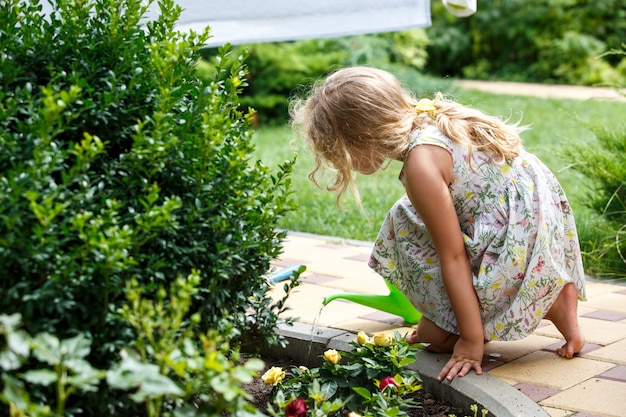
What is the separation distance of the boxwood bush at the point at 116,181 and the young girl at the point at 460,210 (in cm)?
58

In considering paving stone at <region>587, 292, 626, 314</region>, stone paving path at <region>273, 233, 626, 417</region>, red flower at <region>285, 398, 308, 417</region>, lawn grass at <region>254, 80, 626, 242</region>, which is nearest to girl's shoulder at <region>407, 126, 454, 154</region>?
lawn grass at <region>254, 80, 626, 242</region>

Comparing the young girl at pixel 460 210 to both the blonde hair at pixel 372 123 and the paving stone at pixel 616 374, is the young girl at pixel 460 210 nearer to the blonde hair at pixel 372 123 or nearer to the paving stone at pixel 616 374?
the blonde hair at pixel 372 123

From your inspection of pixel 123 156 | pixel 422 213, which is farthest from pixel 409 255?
pixel 123 156

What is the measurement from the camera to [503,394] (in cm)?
225

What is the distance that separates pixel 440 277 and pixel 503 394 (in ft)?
1.60

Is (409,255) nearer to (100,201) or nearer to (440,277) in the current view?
(440,277)

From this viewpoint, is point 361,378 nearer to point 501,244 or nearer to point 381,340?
point 381,340

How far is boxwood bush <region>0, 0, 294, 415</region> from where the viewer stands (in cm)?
153

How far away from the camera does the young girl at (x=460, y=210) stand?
2469 mm

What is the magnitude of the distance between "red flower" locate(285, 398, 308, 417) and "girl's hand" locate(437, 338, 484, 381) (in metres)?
0.64

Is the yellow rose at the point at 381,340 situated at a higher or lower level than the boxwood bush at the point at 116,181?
lower

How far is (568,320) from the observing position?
265 cm

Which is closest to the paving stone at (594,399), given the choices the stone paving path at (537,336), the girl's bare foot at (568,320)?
the stone paving path at (537,336)

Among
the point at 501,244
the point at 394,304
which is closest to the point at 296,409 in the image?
the point at 501,244
